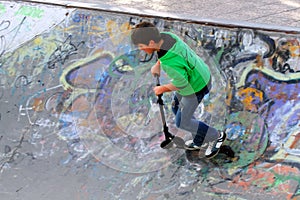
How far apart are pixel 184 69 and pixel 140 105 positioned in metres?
A: 1.10

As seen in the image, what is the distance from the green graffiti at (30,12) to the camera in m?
5.74

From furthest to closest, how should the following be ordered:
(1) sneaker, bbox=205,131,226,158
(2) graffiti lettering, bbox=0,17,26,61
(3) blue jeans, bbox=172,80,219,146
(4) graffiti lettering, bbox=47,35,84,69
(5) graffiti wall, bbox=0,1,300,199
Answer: (2) graffiti lettering, bbox=0,17,26,61 → (4) graffiti lettering, bbox=47,35,84,69 → (1) sneaker, bbox=205,131,226,158 → (5) graffiti wall, bbox=0,1,300,199 → (3) blue jeans, bbox=172,80,219,146

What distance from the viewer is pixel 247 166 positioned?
4.28 m

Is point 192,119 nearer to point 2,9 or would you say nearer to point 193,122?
point 193,122

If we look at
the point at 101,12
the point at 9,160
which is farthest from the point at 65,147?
the point at 101,12

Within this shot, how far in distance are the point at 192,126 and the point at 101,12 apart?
2.03 m

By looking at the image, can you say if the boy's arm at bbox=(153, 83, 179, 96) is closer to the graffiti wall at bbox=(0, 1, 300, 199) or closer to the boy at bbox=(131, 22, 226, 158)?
the boy at bbox=(131, 22, 226, 158)

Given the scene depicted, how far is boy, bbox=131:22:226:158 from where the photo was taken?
388 cm

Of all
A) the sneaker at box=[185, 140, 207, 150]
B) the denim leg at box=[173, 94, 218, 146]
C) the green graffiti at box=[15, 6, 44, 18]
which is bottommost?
the sneaker at box=[185, 140, 207, 150]

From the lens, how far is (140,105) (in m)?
4.87

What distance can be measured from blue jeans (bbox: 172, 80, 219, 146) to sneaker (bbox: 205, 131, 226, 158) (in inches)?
1.8

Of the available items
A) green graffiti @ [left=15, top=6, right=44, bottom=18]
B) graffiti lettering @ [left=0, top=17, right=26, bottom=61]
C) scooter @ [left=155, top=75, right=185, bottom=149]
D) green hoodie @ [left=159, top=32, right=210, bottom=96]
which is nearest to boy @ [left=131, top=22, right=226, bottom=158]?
green hoodie @ [left=159, top=32, right=210, bottom=96]

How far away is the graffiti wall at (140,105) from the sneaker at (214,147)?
8 centimetres

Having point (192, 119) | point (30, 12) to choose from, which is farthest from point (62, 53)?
point (192, 119)
